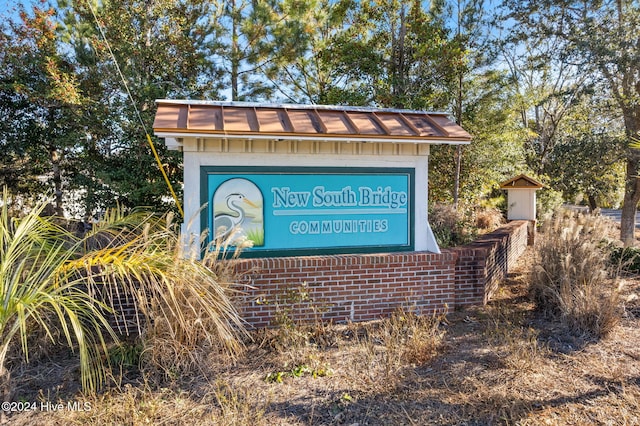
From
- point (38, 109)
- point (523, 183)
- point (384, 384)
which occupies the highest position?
point (38, 109)

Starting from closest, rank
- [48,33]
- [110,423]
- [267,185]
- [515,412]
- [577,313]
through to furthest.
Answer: [110,423]
[515,412]
[577,313]
[267,185]
[48,33]

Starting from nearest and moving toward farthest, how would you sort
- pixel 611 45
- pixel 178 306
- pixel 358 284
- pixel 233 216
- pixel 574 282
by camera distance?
pixel 178 306 < pixel 574 282 < pixel 233 216 < pixel 358 284 < pixel 611 45

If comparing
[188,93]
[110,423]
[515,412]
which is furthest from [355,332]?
[188,93]

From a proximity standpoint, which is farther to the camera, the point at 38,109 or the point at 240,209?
the point at 38,109

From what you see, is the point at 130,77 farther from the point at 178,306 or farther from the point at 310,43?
the point at 178,306

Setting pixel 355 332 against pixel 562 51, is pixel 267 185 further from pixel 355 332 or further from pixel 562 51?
pixel 562 51

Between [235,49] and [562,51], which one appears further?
[235,49]

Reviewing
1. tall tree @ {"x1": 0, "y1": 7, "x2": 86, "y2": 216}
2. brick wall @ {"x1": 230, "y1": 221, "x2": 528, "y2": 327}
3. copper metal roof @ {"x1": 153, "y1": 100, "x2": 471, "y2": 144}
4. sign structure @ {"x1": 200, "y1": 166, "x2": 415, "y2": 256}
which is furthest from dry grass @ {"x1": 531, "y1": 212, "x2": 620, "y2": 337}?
tall tree @ {"x1": 0, "y1": 7, "x2": 86, "y2": 216}

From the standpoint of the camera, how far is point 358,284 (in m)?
5.29

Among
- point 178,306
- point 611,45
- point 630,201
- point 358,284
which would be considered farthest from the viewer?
point 630,201

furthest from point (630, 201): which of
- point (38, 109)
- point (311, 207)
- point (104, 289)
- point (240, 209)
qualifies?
point (38, 109)

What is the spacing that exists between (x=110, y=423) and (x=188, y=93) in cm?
880

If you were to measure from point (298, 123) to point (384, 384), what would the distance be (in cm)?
321

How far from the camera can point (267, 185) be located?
521 centimetres
